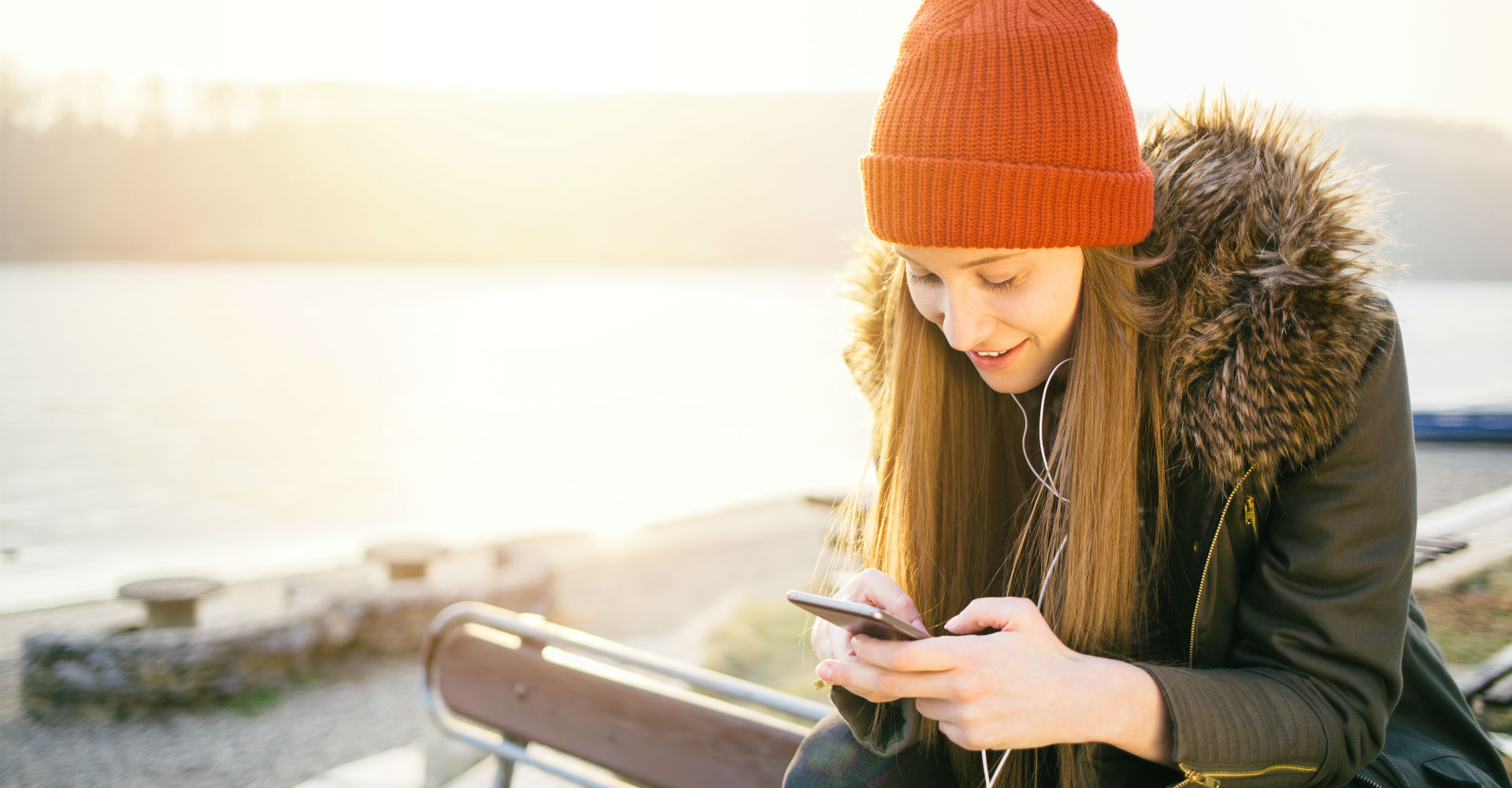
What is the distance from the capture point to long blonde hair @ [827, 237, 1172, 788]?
139cm

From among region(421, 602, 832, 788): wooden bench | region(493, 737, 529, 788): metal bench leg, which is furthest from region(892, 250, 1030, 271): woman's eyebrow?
region(493, 737, 529, 788): metal bench leg

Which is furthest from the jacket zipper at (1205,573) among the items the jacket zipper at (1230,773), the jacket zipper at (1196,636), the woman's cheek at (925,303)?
the woman's cheek at (925,303)

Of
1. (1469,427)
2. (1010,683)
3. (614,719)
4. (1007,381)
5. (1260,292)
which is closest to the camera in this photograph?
(1010,683)

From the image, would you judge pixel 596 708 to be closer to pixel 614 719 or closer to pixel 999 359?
pixel 614 719

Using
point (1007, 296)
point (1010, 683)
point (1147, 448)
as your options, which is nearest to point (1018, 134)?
point (1007, 296)

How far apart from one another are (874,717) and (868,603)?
Result: 197 mm

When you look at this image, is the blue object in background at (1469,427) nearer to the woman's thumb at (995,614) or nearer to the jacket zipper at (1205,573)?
the jacket zipper at (1205,573)

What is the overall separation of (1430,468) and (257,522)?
45.6ft

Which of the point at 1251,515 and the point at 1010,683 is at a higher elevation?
the point at 1251,515

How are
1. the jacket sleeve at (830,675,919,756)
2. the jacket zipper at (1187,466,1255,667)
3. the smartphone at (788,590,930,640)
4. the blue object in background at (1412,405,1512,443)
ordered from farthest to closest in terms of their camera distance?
1. the blue object in background at (1412,405,1512,443)
2. the jacket sleeve at (830,675,919,756)
3. the jacket zipper at (1187,466,1255,667)
4. the smartphone at (788,590,930,640)

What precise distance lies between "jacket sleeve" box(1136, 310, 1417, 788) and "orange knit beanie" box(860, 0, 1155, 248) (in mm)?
411

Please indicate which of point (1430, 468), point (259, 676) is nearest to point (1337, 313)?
point (259, 676)

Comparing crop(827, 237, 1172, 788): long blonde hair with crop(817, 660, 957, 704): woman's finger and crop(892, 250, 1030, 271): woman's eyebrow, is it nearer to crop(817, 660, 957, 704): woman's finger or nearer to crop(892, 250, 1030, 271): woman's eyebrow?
crop(892, 250, 1030, 271): woman's eyebrow

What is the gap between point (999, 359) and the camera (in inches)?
57.1
